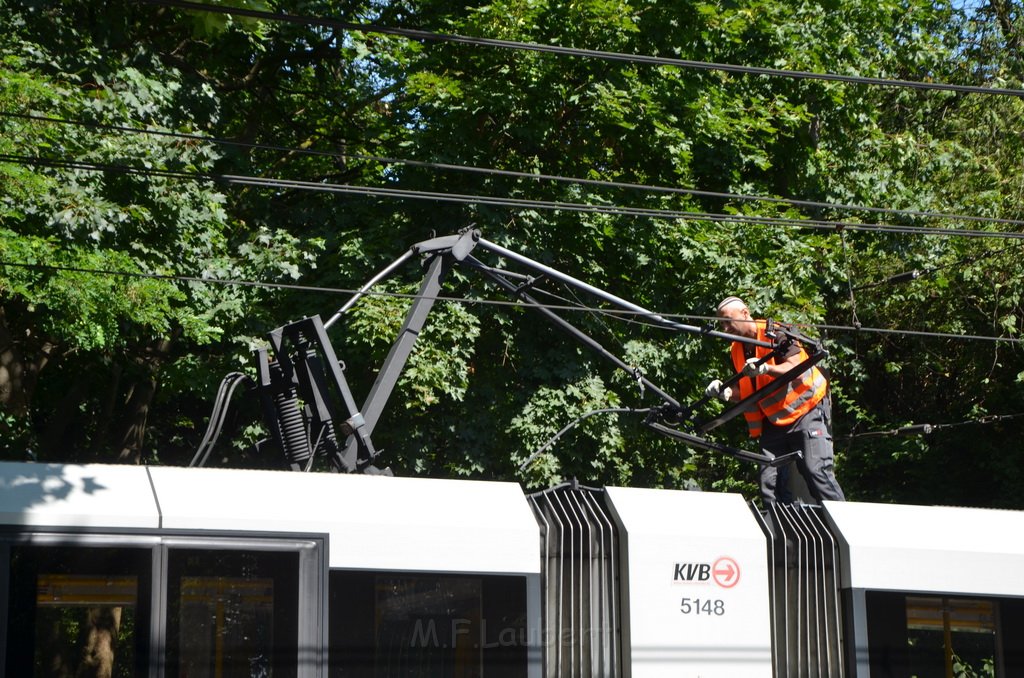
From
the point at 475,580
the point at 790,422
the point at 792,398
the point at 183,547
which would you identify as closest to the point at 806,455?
the point at 790,422

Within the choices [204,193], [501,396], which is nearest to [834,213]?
[501,396]

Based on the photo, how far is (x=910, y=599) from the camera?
898 centimetres

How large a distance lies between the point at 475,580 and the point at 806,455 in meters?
3.59

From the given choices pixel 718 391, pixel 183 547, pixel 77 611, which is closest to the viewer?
pixel 77 611

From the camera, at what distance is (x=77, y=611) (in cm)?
722

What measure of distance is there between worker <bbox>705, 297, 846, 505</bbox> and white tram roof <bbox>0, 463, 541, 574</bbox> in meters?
2.95

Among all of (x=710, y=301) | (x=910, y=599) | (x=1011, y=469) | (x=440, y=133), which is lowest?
(x=910, y=599)

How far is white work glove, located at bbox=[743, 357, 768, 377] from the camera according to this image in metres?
→ 10.5

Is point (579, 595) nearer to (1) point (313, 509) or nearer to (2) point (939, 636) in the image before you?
(1) point (313, 509)

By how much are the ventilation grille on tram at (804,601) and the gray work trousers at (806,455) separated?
4.01ft

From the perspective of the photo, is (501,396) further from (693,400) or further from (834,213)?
(834,213)

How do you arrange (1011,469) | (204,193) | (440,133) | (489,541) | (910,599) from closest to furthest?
(489,541), (910,599), (204,193), (440,133), (1011,469)

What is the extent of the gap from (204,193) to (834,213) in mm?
10209

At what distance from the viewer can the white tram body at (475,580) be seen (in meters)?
7.32
